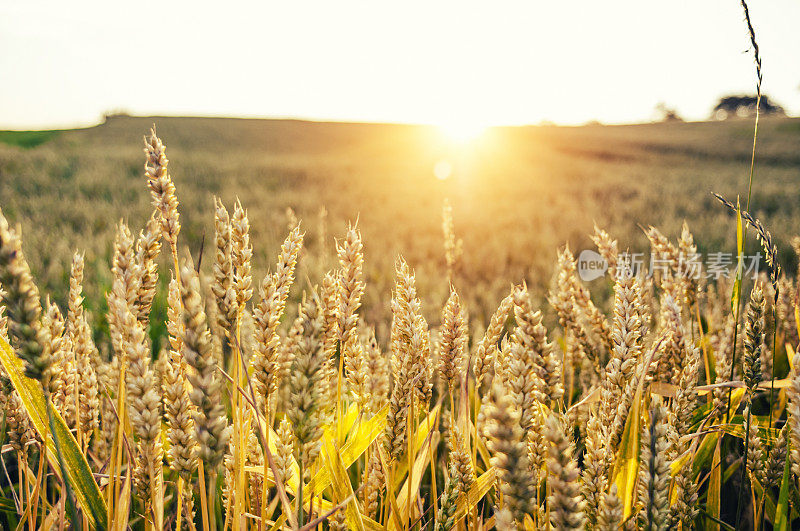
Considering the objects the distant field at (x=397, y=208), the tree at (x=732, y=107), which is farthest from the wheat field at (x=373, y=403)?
the tree at (x=732, y=107)

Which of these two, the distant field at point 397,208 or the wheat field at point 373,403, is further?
the distant field at point 397,208

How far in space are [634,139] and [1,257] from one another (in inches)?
1708

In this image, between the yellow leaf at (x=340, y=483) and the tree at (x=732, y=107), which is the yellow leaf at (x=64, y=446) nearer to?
the yellow leaf at (x=340, y=483)

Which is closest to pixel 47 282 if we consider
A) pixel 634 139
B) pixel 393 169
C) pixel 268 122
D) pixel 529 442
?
pixel 529 442

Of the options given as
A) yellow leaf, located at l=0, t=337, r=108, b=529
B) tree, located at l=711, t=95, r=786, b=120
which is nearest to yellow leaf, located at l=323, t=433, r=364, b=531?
yellow leaf, located at l=0, t=337, r=108, b=529

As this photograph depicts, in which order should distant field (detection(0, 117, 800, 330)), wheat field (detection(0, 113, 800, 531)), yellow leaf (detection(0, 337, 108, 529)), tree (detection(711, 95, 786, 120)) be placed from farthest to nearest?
tree (detection(711, 95, 786, 120)), distant field (detection(0, 117, 800, 330)), yellow leaf (detection(0, 337, 108, 529)), wheat field (detection(0, 113, 800, 531))

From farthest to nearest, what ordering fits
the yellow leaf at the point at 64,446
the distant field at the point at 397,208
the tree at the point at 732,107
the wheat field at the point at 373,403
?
the tree at the point at 732,107 → the distant field at the point at 397,208 → the yellow leaf at the point at 64,446 → the wheat field at the point at 373,403

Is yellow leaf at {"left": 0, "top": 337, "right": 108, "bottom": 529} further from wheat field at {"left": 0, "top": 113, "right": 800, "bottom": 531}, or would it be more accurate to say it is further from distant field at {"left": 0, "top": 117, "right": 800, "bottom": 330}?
distant field at {"left": 0, "top": 117, "right": 800, "bottom": 330}

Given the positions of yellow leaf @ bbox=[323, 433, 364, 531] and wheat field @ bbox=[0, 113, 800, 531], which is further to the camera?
yellow leaf @ bbox=[323, 433, 364, 531]

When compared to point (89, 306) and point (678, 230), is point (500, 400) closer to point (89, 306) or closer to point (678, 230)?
point (89, 306)

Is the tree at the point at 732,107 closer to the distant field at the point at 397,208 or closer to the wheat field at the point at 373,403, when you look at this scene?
the distant field at the point at 397,208

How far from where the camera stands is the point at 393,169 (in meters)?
18.9

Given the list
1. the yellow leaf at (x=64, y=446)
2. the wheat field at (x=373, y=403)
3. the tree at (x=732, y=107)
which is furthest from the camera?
the tree at (x=732, y=107)

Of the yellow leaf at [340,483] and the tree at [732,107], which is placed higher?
the tree at [732,107]
